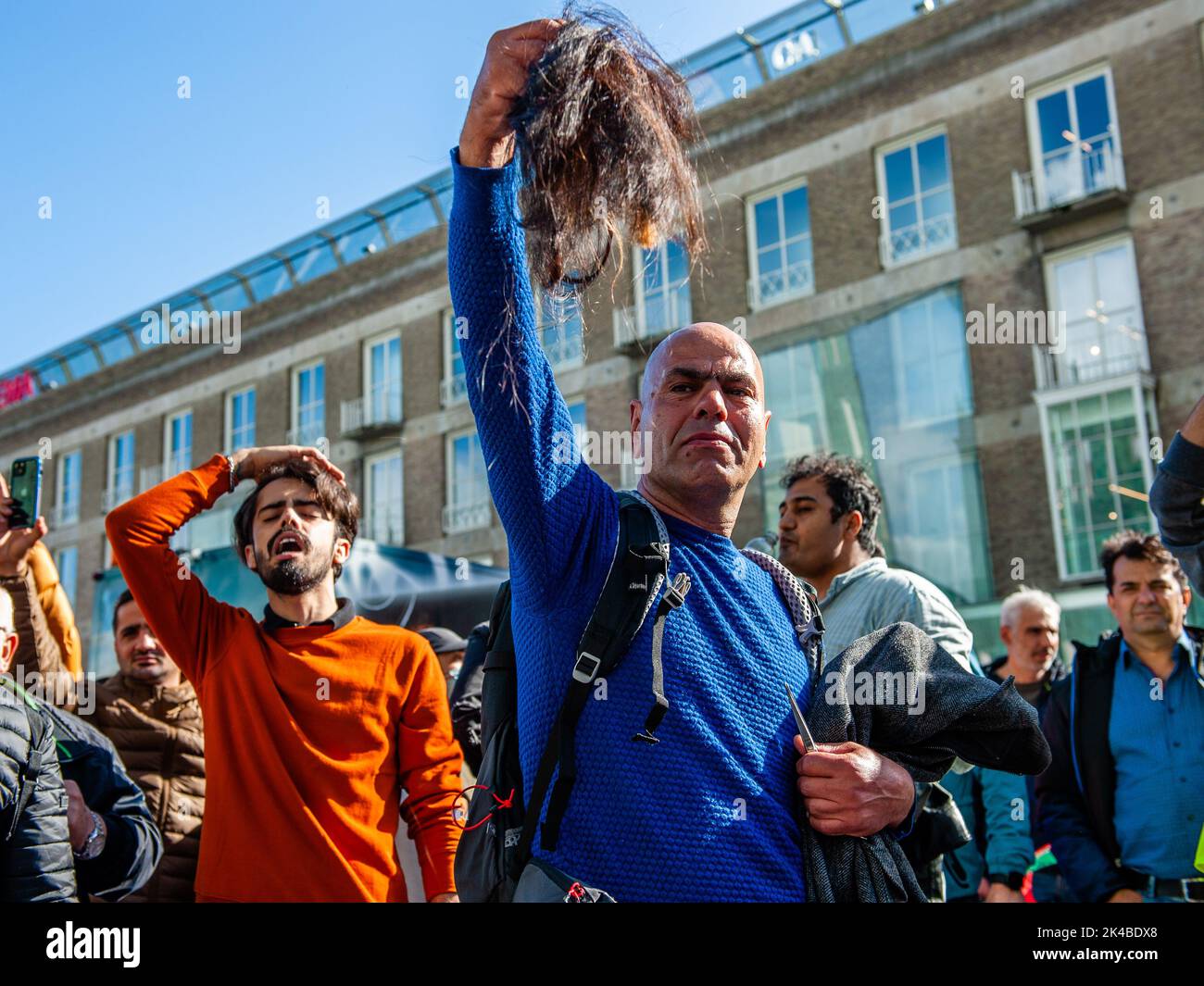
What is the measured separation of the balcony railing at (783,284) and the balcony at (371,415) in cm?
935

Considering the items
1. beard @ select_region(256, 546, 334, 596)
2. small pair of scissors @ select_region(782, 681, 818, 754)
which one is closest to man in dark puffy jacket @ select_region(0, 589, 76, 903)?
beard @ select_region(256, 546, 334, 596)

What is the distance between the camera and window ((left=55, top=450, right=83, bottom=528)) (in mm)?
33562

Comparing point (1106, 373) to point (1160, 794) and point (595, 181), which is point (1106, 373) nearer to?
point (1160, 794)

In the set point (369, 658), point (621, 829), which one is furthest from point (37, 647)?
point (621, 829)

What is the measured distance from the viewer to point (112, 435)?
1293 inches

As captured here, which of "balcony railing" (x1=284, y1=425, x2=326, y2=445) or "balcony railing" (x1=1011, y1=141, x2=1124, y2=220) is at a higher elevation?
"balcony railing" (x1=1011, y1=141, x2=1124, y2=220)

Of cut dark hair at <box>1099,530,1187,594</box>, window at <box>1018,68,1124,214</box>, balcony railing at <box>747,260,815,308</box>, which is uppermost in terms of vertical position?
window at <box>1018,68,1124,214</box>

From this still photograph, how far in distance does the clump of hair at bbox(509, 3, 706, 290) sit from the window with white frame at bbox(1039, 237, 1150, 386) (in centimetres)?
1620

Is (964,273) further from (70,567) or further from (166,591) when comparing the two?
(70,567)

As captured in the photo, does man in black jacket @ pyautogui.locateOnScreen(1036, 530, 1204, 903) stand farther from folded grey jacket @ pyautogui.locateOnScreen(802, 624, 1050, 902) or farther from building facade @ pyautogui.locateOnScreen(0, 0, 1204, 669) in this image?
building facade @ pyautogui.locateOnScreen(0, 0, 1204, 669)

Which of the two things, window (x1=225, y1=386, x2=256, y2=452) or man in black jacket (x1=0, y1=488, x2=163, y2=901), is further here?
window (x1=225, y1=386, x2=256, y2=452)

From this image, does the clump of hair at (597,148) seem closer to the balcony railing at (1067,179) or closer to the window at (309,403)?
the balcony railing at (1067,179)

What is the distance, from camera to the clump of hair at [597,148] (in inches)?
80.4

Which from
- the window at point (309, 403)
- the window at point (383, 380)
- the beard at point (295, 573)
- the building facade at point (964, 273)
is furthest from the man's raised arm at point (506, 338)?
the window at point (309, 403)
